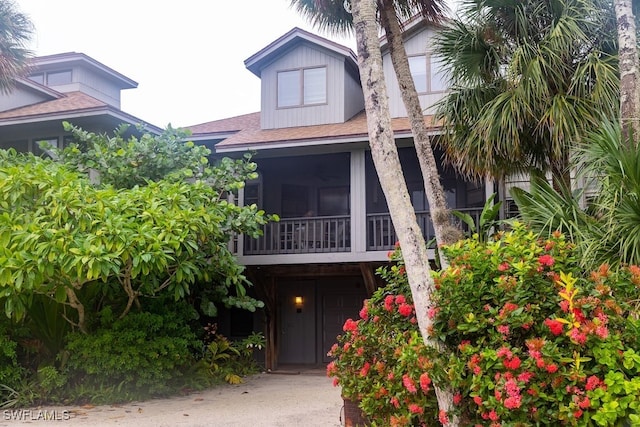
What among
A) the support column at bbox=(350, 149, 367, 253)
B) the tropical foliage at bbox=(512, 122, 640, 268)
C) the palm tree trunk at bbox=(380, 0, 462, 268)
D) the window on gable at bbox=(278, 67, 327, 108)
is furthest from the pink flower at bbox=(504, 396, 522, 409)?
the window on gable at bbox=(278, 67, 327, 108)

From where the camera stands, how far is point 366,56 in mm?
6363

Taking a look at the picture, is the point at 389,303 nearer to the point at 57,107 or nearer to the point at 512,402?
the point at 512,402

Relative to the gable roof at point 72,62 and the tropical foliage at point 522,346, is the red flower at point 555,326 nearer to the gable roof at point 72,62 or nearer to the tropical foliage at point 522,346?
the tropical foliage at point 522,346

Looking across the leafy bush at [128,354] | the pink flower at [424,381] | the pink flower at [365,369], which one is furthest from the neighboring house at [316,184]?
the pink flower at [424,381]

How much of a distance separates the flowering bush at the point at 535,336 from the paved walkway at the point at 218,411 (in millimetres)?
3807

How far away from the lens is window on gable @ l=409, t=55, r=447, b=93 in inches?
571

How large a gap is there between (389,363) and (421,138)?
4.03 m

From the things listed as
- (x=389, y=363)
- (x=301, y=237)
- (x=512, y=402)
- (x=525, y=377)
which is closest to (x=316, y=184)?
(x=301, y=237)

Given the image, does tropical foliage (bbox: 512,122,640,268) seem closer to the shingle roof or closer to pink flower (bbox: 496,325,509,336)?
pink flower (bbox: 496,325,509,336)

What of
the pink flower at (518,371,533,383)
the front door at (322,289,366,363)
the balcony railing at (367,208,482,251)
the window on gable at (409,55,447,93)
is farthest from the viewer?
the front door at (322,289,366,363)

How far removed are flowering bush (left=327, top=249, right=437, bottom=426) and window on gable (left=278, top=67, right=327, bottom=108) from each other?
30.2ft

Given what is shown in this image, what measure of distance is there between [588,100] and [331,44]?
764 cm

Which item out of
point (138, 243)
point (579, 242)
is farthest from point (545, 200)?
point (138, 243)

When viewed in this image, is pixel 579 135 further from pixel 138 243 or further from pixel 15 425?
pixel 15 425
